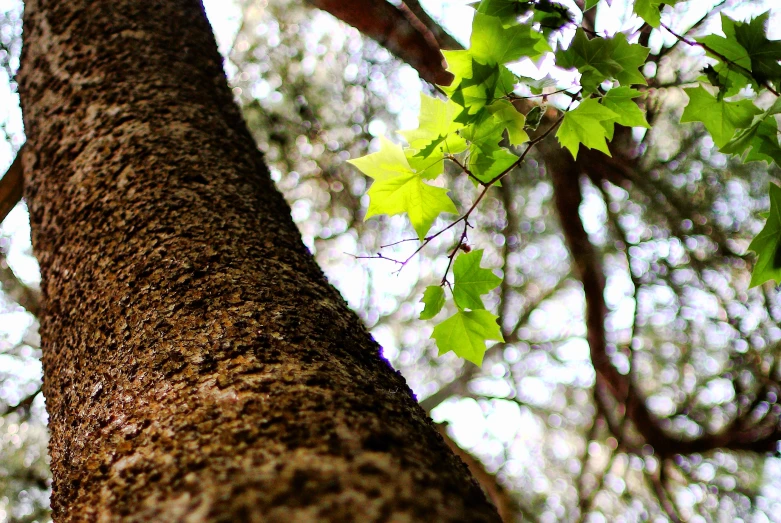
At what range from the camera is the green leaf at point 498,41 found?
83 cm

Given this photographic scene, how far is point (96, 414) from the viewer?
0.64m

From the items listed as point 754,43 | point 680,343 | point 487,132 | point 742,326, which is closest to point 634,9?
point 754,43

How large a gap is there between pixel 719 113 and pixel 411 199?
0.58 metres

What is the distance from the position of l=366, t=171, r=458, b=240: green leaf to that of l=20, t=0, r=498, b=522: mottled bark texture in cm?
16

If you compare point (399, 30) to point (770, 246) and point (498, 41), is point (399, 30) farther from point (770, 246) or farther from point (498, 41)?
point (770, 246)

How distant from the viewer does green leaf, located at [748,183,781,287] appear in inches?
33.2

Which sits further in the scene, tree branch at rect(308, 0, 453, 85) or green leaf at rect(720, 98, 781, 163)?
tree branch at rect(308, 0, 453, 85)

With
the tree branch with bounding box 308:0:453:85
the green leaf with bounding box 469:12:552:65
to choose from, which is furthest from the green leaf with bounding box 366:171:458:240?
the tree branch with bounding box 308:0:453:85

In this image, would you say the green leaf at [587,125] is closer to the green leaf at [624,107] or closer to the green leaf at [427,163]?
the green leaf at [624,107]

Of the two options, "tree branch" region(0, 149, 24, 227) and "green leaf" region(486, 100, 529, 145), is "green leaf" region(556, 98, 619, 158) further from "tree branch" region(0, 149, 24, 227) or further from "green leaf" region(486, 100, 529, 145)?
"tree branch" region(0, 149, 24, 227)

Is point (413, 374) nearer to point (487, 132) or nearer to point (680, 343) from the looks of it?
point (680, 343)

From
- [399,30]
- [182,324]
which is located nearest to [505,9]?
[182,324]

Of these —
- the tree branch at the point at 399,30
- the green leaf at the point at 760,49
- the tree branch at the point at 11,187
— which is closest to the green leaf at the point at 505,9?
the green leaf at the point at 760,49

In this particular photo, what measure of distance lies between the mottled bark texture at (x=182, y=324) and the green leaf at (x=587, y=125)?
48cm
